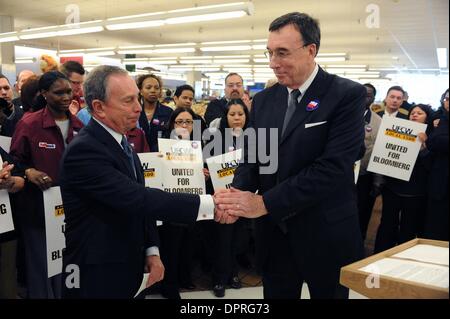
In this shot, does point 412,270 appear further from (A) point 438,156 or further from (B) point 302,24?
(A) point 438,156

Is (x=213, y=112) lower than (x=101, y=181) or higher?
higher

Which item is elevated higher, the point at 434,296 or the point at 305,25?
the point at 305,25

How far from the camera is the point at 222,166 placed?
325 centimetres

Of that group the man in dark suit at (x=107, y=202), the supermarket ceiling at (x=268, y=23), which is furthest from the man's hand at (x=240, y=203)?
the supermarket ceiling at (x=268, y=23)

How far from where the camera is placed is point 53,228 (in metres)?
2.42

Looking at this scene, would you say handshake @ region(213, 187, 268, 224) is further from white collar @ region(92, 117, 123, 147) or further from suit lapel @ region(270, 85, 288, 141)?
white collar @ region(92, 117, 123, 147)

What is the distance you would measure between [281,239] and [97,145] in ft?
2.83

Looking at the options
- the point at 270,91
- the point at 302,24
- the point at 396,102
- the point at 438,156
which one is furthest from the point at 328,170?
the point at 396,102

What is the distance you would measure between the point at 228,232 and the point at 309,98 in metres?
1.99

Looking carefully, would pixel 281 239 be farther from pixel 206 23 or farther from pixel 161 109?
pixel 206 23

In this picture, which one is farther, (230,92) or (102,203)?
(230,92)

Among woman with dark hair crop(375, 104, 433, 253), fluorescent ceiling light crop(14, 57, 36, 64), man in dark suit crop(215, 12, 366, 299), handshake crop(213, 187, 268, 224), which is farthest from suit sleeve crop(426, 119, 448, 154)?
fluorescent ceiling light crop(14, 57, 36, 64)

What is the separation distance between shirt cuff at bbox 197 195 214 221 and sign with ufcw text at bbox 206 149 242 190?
1.39 meters
